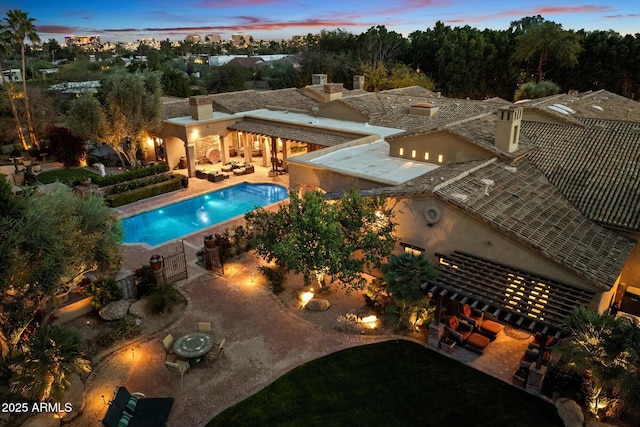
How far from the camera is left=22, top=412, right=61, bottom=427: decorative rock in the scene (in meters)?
11.7

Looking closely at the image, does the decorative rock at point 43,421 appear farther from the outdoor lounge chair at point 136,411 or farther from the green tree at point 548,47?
the green tree at point 548,47

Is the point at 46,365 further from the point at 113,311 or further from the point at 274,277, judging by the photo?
the point at 274,277

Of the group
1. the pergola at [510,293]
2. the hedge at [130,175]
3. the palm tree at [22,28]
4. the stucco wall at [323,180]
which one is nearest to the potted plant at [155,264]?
the stucco wall at [323,180]

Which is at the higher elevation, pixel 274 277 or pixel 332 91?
pixel 332 91

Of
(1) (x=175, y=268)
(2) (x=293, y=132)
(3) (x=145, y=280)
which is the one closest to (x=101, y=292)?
(3) (x=145, y=280)

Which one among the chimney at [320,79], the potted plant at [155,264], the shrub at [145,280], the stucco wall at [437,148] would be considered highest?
the chimney at [320,79]

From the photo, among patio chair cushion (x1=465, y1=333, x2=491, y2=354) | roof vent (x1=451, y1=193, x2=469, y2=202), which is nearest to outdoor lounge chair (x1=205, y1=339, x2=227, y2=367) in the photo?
patio chair cushion (x1=465, y1=333, x2=491, y2=354)

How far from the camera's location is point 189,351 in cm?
1437

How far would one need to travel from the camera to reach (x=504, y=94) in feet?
219

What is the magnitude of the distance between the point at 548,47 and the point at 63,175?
202 ft

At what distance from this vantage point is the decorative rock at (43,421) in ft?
38.2

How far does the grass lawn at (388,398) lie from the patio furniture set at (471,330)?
97 centimetres

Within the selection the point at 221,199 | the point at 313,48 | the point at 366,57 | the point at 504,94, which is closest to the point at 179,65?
the point at 313,48

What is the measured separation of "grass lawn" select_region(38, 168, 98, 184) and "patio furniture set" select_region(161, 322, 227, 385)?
77.3 feet
